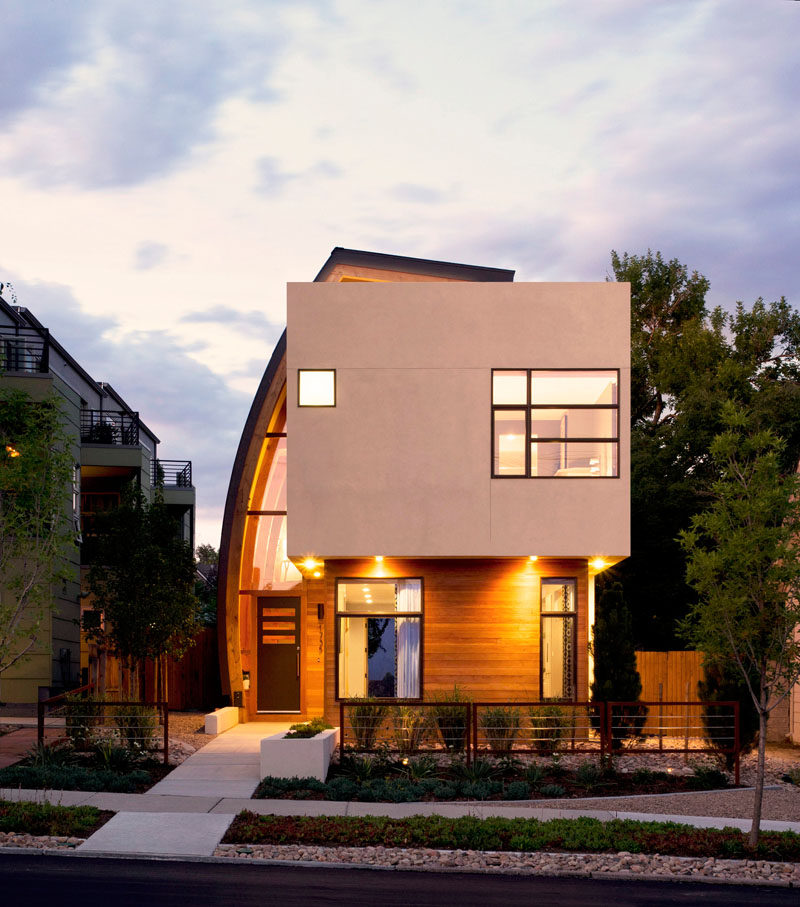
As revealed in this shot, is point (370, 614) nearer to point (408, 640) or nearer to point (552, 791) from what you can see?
point (408, 640)

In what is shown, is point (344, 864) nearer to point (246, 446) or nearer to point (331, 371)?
point (331, 371)

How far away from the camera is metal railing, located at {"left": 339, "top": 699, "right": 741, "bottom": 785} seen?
16203mm

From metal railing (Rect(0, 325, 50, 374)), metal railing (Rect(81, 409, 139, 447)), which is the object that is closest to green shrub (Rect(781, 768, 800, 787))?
metal railing (Rect(0, 325, 50, 374))

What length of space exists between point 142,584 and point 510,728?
7.63 meters

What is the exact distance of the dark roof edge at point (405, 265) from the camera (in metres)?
19.8

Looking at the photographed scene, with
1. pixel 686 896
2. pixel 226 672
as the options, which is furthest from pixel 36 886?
pixel 226 672

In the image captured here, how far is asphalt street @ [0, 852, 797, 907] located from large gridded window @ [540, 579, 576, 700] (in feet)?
27.6

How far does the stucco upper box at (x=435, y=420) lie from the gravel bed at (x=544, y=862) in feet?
23.0

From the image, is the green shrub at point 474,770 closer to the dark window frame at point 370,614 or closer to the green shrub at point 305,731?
Result: the green shrub at point 305,731

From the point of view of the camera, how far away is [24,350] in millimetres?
26891

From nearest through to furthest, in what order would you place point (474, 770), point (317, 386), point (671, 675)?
point (474, 770)
point (317, 386)
point (671, 675)

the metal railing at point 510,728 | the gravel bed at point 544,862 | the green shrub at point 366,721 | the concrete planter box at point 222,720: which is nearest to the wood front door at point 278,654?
the concrete planter box at point 222,720

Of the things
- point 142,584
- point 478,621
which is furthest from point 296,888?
point 142,584

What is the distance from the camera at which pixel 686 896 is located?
984 cm
